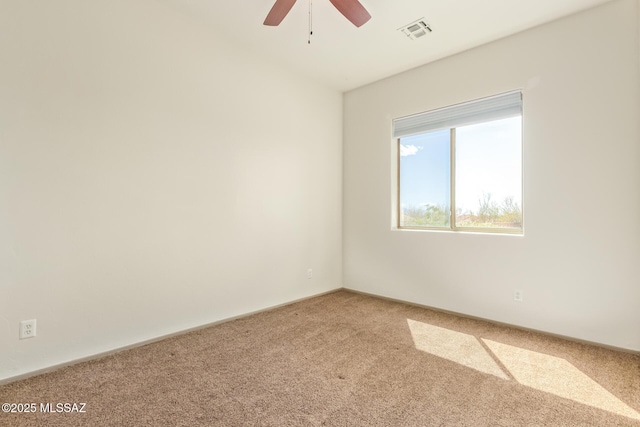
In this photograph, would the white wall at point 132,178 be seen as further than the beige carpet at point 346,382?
Yes

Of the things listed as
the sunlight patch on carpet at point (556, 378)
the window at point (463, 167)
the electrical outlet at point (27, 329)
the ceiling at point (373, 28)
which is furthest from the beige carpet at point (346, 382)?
the ceiling at point (373, 28)

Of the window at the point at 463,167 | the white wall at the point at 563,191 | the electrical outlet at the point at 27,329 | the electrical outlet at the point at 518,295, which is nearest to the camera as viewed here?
the electrical outlet at the point at 27,329

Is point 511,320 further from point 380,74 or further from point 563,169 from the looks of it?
point 380,74

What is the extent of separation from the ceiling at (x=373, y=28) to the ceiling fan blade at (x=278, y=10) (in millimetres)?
408

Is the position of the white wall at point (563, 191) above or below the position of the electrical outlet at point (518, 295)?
above

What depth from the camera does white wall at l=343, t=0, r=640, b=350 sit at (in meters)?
2.48

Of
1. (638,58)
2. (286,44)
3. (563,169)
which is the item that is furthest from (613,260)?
(286,44)

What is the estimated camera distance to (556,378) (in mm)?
2082

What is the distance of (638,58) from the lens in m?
2.43

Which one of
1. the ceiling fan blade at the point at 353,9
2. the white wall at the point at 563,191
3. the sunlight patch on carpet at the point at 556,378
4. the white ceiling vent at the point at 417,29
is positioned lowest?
the sunlight patch on carpet at the point at 556,378

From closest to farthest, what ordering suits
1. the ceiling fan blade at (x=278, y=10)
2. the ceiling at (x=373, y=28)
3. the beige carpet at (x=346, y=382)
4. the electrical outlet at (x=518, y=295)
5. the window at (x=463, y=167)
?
the beige carpet at (x=346, y=382) < the ceiling fan blade at (x=278, y=10) < the ceiling at (x=373, y=28) < the electrical outlet at (x=518, y=295) < the window at (x=463, y=167)

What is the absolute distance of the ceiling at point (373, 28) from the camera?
262 cm

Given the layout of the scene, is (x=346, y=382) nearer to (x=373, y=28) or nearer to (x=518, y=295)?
(x=518, y=295)

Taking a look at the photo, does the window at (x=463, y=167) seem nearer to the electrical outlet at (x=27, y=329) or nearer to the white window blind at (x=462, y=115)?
the white window blind at (x=462, y=115)
